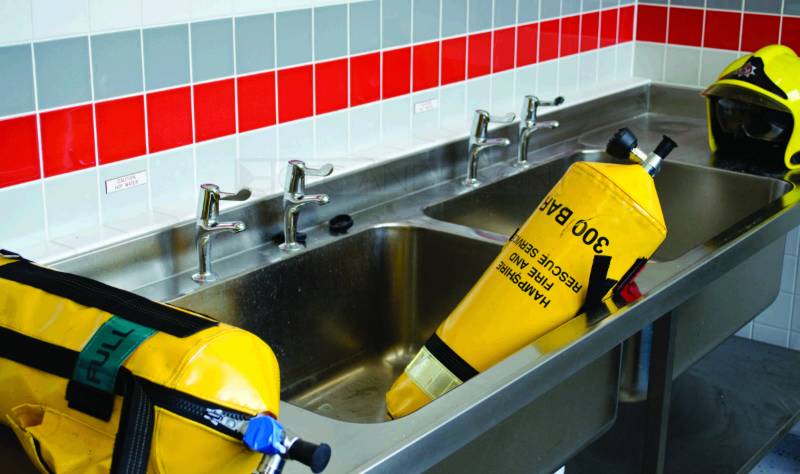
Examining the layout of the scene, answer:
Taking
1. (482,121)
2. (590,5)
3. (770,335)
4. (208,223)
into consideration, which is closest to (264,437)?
(208,223)

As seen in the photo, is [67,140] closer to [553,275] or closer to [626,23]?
[553,275]

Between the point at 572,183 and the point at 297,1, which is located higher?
the point at 297,1

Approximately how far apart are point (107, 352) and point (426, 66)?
1.34 meters

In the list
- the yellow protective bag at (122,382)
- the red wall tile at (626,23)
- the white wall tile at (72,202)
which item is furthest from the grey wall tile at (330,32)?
the red wall tile at (626,23)

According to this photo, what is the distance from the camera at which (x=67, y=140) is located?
1675mm

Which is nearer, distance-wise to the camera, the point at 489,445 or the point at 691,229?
the point at 489,445

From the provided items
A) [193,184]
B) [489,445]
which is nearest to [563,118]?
[193,184]

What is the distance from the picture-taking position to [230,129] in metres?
1.93

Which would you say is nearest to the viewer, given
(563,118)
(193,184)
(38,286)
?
(38,286)

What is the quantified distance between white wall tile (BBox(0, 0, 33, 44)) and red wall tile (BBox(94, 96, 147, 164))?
17cm

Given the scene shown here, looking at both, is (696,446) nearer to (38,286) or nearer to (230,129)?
(230,129)

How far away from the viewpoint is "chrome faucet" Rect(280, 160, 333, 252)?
1.84 meters

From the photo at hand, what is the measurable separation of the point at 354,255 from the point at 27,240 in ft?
1.93

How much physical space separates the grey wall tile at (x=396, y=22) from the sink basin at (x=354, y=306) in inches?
16.5
